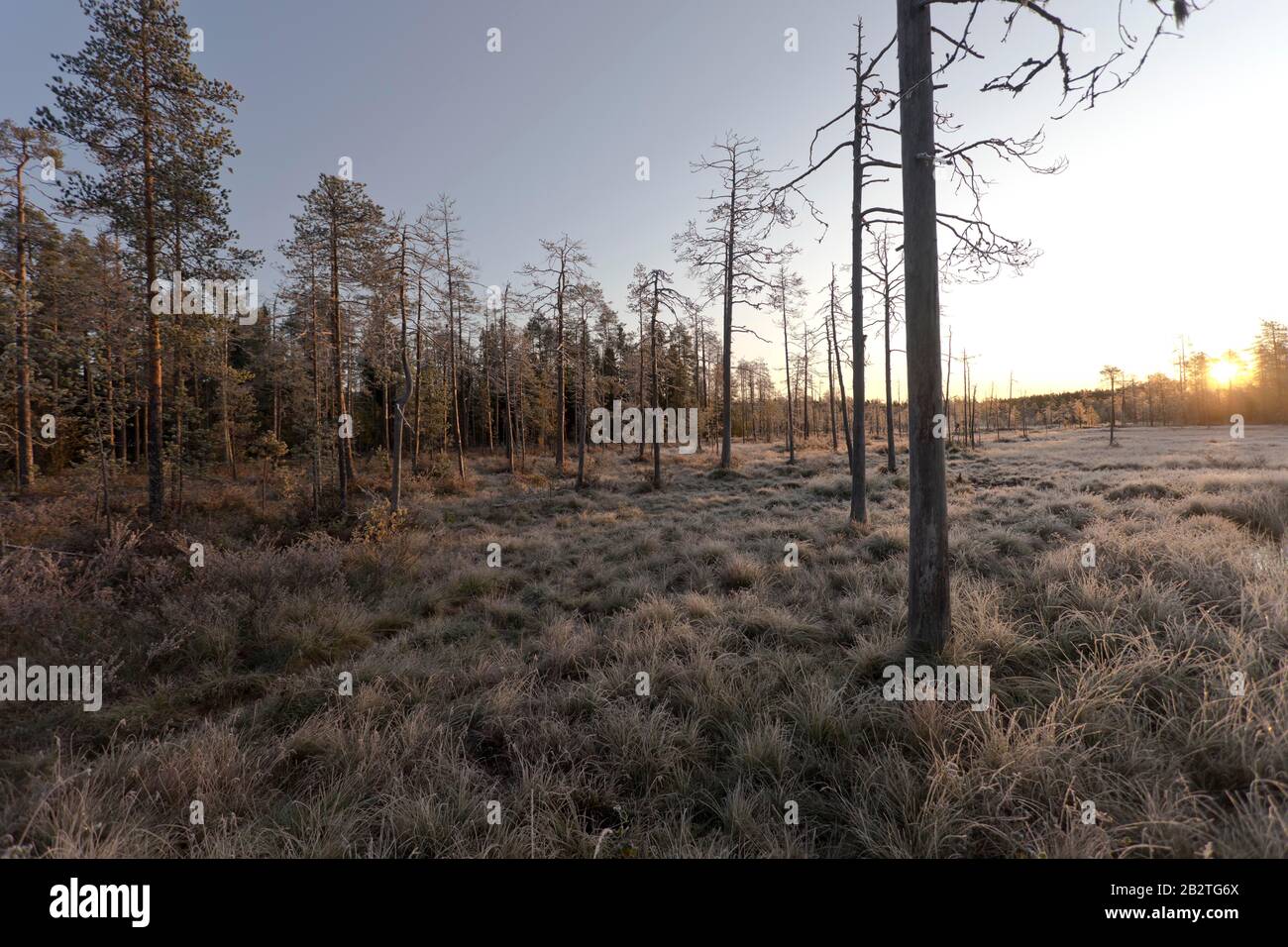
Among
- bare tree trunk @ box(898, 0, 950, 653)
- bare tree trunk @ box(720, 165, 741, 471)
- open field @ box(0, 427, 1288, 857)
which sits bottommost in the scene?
open field @ box(0, 427, 1288, 857)

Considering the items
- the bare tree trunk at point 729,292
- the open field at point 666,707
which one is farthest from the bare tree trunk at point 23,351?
the bare tree trunk at point 729,292

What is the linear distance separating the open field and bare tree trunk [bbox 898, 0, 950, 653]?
55 centimetres

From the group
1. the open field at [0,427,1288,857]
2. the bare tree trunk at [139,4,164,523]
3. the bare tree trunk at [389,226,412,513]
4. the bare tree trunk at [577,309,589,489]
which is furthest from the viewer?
the bare tree trunk at [577,309,589,489]

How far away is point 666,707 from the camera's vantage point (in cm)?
364

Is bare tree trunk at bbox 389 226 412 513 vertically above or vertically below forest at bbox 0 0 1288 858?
above

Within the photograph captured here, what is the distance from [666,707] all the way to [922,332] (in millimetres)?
3911

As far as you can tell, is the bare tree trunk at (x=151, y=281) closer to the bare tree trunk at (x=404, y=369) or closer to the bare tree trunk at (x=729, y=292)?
the bare tree trunk at (x=404, y=369)

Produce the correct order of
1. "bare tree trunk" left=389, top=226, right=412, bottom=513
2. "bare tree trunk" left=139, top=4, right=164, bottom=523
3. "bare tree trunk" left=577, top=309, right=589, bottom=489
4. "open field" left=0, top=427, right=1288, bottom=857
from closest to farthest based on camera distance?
"open field" left=0, top=427, right=1288, bottom=857
"bare tree trunk" left=139, top=4, right=164, bottom=523
"bare tree trunk" left=389, top=226, right=412, bottom=513
"bare tree trunk" left=577, top=309, right=589, bottom=489

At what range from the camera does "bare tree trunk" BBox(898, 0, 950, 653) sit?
12.5ft

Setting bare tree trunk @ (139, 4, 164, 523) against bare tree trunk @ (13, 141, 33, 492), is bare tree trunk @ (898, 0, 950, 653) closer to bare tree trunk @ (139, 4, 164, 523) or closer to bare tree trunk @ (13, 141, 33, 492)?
bare tree trunk @ (13, 141, 33, 492)

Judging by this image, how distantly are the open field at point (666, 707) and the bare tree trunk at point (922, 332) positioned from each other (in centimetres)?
55

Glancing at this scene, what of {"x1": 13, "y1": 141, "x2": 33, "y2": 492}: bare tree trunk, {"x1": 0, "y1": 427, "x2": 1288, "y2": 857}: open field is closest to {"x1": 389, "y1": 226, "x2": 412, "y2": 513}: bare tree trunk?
{"x1": 0, "y1": 427, "x2": 1288, "y2": 857}: open field

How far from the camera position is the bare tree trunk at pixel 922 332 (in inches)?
149

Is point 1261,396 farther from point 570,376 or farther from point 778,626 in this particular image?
point 778,626
